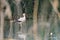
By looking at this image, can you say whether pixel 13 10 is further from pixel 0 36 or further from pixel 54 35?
pixel 54 35

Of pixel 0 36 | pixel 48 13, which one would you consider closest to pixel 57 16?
pixel 48 13

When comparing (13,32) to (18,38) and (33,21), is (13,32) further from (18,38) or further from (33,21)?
(33,21)

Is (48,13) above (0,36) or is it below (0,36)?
above

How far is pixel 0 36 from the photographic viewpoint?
6.22ft

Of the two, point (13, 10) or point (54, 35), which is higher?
point (13, 10)

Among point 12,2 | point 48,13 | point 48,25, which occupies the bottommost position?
point 48,25

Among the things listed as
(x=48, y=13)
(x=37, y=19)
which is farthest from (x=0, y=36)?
(x=48, y=13)

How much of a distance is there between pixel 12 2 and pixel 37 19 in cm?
30

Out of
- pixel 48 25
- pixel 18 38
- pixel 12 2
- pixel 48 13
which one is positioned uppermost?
pixel 12 2

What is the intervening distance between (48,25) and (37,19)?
0.41ft

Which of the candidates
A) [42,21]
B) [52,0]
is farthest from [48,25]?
[52,0]

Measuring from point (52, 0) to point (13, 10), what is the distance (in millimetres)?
402

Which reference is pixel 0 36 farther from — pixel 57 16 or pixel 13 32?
pixel 57 16

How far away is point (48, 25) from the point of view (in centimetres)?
190
